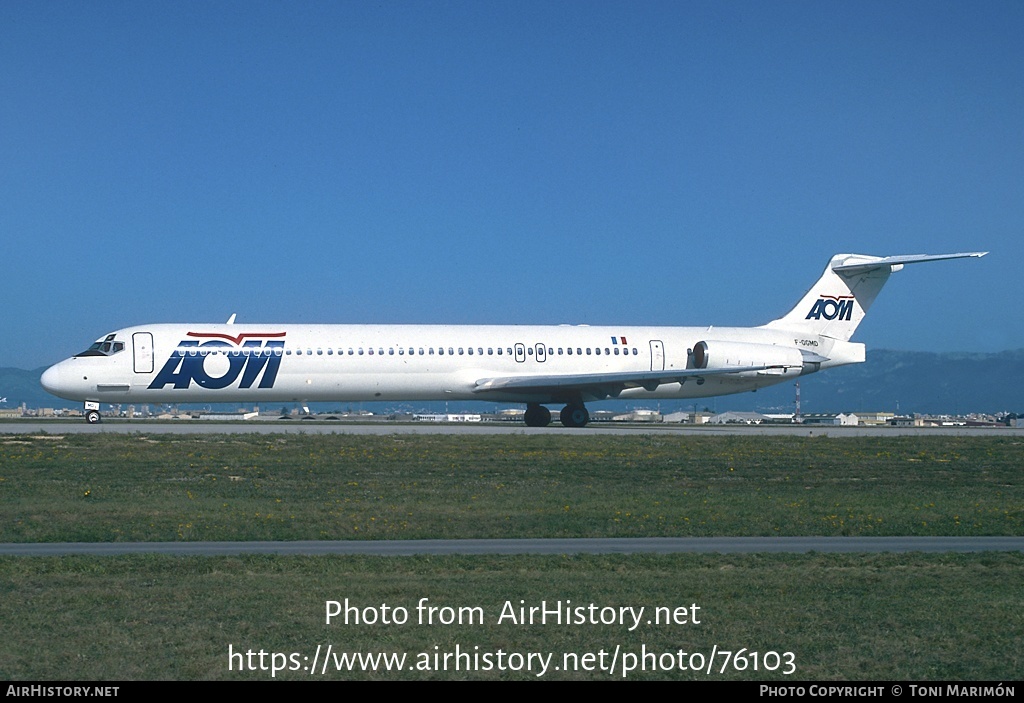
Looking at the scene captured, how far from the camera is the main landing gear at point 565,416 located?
42812 mm

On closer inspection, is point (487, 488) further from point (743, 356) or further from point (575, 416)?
point (743, 356)

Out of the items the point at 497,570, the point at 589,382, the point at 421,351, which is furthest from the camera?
the point at 589,382

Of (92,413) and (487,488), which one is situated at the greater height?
(92,413)

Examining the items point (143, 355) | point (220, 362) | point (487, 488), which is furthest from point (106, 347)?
point (487, 488)

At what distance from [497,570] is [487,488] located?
337 inches

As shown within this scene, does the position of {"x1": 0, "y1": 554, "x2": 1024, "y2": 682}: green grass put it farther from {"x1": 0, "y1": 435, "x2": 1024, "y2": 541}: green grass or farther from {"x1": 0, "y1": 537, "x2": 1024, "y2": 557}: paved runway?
{"x1": 0, "y1": 435, "x2": 1024, "y2": 541}: green grass

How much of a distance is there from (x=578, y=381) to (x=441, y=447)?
11.7 m

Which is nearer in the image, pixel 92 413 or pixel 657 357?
pixel 92 413

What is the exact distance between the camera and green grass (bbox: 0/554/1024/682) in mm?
8570

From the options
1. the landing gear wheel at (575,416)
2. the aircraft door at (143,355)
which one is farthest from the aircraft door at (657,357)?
the aircraft door at (143,355)

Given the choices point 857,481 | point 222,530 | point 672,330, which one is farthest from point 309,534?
point 672,330

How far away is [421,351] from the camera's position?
133 feet

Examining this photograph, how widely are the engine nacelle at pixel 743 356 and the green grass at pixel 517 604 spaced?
2961 cm

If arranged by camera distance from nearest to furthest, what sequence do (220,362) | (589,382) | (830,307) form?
(220,362)
(589,382)
(830,307)
